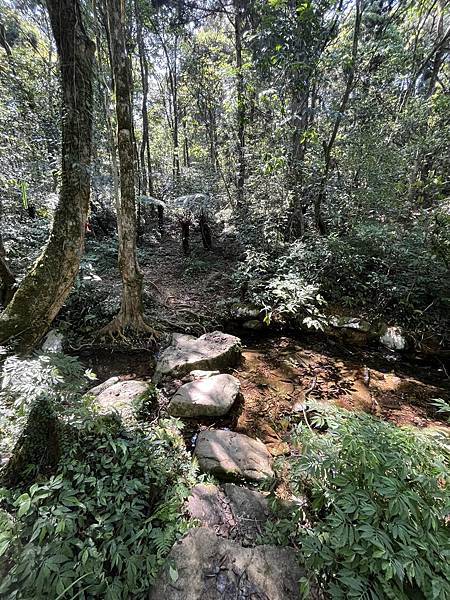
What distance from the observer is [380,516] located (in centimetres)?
144

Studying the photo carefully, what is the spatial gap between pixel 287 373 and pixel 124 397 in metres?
2.47

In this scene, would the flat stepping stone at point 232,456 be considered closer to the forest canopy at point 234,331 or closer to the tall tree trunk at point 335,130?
the forest canopy at point 234,331

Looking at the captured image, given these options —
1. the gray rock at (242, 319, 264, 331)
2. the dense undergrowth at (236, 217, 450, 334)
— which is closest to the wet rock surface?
the gray rock at (242, 319, 264, 331)

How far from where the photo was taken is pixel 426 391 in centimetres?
404

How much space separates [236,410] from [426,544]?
2.40 meters

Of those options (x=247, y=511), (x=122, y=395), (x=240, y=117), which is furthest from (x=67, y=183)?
(x=240, y=117)

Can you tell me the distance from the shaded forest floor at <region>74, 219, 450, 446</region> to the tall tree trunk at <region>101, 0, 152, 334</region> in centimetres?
60

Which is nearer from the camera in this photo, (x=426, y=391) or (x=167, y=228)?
(x=426, y=391)

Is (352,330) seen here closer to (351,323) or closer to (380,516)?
(351,323)

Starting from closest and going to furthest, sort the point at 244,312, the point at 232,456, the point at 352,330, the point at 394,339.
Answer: the point at 232,456 < the point at 394,339 < the point at 352,330 < the point at 244,312

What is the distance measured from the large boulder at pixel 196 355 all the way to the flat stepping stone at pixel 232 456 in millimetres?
1327

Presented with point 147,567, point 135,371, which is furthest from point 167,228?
point 147,567

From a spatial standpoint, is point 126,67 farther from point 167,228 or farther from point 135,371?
point 167,228

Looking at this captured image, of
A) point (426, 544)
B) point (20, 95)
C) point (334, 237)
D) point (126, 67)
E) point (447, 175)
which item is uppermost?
point (126, 67)
